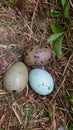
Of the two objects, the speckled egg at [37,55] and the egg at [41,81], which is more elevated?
the speckled egg at [37,55]

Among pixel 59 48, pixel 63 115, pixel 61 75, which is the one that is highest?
pixel 59 48

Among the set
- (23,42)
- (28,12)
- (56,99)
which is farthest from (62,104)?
(28,12)

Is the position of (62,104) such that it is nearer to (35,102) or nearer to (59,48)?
(35,102)

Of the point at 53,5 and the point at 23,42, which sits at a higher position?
the point at 53,5

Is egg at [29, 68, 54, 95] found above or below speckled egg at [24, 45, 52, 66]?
below
